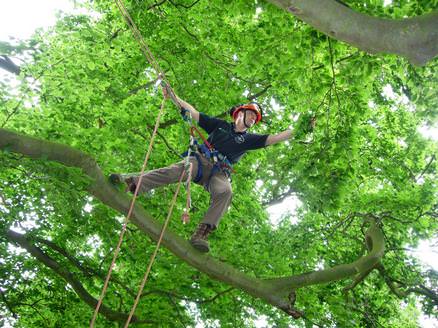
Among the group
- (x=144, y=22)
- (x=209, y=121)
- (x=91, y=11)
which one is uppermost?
(x=91, y=11)

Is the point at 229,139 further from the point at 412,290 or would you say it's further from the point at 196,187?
the point at 412,290

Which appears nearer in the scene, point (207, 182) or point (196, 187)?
point (207, 182)

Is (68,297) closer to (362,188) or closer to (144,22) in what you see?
(144,22)

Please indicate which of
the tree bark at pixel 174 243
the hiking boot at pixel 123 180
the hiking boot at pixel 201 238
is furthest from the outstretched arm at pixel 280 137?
the hiking boot at pixel 123 180

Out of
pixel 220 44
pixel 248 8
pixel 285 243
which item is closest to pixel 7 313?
pixel 285 243

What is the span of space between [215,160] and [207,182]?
28cm

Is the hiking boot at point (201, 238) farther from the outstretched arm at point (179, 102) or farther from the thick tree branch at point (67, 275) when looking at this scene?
the thick tree branch at point (67, 275)

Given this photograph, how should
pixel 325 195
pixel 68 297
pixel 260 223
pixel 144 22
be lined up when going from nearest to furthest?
pixel 325 195
pixel 144 22
pixel 68 297
pixel 260 223

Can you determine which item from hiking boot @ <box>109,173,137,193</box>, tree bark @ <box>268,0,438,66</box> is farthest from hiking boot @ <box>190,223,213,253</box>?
tree bark @ <box>268,0,438,66</box>

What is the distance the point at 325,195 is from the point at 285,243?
3258 mm

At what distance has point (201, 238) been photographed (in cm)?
484

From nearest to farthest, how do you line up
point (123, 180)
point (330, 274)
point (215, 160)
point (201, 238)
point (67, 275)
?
point (123, 180), point (201, 238), point (215, 160), point (330, 274), point (67, 275)

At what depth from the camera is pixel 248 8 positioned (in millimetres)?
4449

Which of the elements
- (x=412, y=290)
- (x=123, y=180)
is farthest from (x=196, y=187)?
(x=412, y=290)
